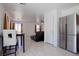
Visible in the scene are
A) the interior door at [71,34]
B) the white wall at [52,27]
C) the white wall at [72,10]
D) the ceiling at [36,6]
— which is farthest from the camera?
the white wall at [52,27]

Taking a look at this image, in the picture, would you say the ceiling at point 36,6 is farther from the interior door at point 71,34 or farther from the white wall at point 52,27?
the interior door at point 71,34

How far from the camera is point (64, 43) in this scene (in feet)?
13.6

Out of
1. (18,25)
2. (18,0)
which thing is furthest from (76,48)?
(18,25)

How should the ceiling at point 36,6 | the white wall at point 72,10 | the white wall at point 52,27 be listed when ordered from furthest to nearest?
the white wall at point 52,27 < the white wall at point 72,10 < the ceiling at point 36,6

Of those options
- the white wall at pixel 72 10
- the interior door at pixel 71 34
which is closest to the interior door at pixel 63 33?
the interior door at pixel 71 34

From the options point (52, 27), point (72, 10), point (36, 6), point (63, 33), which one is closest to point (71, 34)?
point (63, 33)

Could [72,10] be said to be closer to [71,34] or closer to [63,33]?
[63,33]

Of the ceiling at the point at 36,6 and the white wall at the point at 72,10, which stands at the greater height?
the ceiling at the point at 36,6

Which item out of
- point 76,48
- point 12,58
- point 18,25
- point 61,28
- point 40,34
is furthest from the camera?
point 18,25

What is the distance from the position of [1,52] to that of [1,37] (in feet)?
2.04

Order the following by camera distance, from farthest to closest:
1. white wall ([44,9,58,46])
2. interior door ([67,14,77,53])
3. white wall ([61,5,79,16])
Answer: white wall ([44,9,58,46]) < white wall ([61,5,79,16]) < interior door ([67,14,77,53])

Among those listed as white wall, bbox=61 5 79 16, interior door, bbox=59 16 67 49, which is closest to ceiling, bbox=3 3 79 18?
white wall, bbox=61 5 79 16

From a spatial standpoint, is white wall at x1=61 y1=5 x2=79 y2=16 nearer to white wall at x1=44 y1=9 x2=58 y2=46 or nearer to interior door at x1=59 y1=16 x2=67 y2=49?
white wall at x1=44 y1=9 x2=58 y2=46

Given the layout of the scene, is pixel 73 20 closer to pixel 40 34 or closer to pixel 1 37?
pixel 1 37
